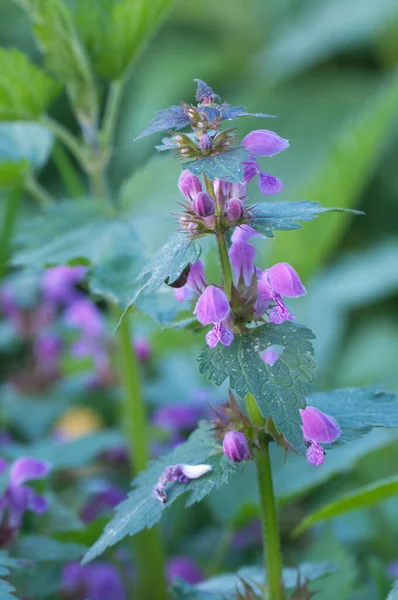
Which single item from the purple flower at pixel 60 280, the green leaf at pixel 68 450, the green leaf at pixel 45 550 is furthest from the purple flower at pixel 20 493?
the purple flower at pixel 60 280

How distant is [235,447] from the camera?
1.73 feet

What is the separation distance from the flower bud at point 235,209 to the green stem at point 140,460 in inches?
15.2

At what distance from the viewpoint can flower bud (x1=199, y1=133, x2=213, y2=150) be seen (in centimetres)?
50

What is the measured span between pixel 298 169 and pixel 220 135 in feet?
6.78

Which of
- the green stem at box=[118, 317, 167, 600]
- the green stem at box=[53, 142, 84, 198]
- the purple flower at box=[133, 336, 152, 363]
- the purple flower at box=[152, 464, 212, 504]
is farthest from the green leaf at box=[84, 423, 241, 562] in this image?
the purple flower at box=[133, 336, 152, 363]

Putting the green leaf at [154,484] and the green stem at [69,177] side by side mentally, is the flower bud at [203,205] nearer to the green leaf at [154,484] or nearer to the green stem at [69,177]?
the green leaf at [154,484]

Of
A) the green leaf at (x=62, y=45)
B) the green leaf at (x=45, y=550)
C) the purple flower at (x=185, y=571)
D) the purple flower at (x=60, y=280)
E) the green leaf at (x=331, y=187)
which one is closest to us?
the green leaf at (x=45, y=550)

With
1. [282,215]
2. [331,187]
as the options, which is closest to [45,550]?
[282,215]

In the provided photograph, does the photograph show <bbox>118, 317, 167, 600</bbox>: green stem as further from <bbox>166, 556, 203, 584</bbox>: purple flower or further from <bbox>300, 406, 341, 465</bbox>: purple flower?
<bbox>300, 406, 341, 465</bbox>: purple flower

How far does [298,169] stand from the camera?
2.54 m

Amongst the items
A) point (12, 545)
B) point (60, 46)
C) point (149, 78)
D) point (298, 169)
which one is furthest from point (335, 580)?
point (149, 78)

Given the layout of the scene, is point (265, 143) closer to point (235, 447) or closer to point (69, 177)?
point (235, 447)

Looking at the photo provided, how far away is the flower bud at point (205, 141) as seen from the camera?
504 millimetres

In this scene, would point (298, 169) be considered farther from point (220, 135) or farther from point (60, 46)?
point (220, 135)
